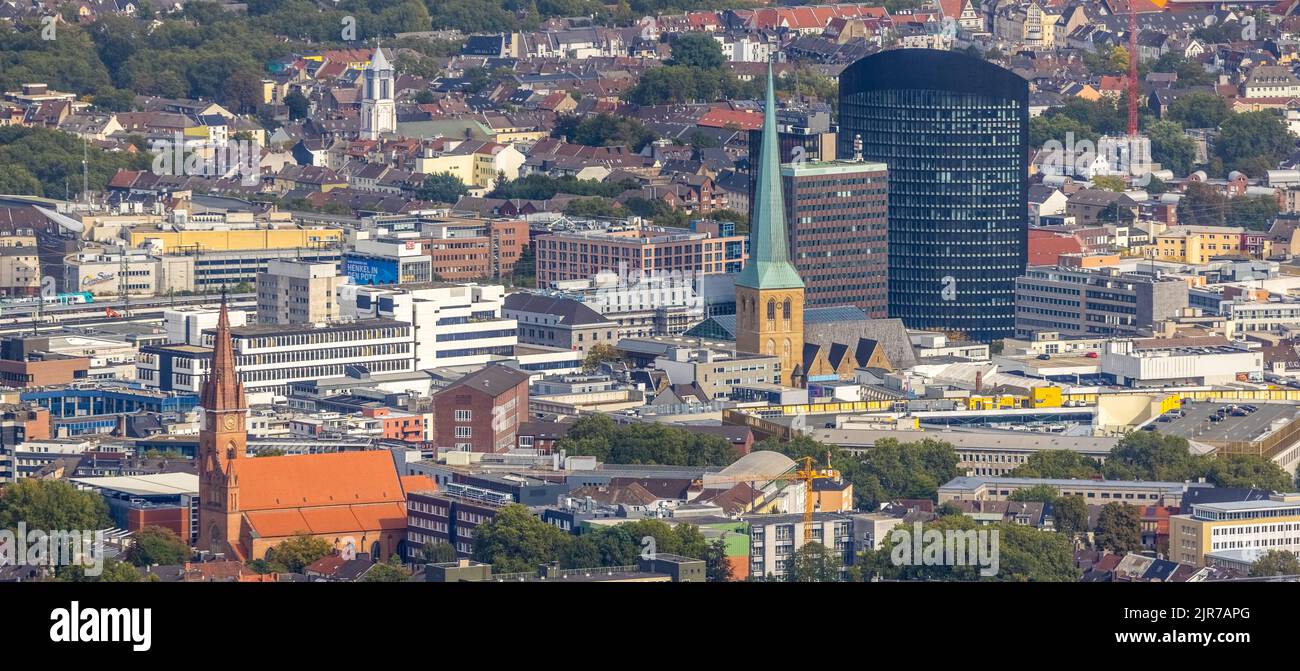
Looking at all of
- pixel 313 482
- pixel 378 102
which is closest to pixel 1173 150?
pixel 378 102

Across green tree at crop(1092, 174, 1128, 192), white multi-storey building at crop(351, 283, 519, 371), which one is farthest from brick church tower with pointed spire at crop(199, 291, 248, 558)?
green tree at crop(1092, 174, 1128, 192)

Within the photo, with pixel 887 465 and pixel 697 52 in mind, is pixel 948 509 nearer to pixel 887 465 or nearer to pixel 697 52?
pixel 887 465

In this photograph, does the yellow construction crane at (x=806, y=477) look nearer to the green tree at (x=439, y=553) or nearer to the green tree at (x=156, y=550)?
the green tree at (x=439, y=553)

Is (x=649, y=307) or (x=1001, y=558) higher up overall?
(x=649, y=307)

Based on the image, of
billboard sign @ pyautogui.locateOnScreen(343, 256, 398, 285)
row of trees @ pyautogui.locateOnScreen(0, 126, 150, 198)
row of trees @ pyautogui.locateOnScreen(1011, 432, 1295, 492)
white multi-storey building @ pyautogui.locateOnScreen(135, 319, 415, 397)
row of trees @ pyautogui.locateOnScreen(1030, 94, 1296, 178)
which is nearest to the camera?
row of trees @ pyautogui.locateOnScreen(1011, 432, 1295, 492)

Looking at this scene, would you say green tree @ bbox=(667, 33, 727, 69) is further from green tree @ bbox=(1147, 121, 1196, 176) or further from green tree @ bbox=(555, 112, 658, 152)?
green tree @ bbox=(1147, 121, 1196, 176)

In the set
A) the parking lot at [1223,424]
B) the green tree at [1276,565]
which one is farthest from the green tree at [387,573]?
the parking lot at [1223,424]
